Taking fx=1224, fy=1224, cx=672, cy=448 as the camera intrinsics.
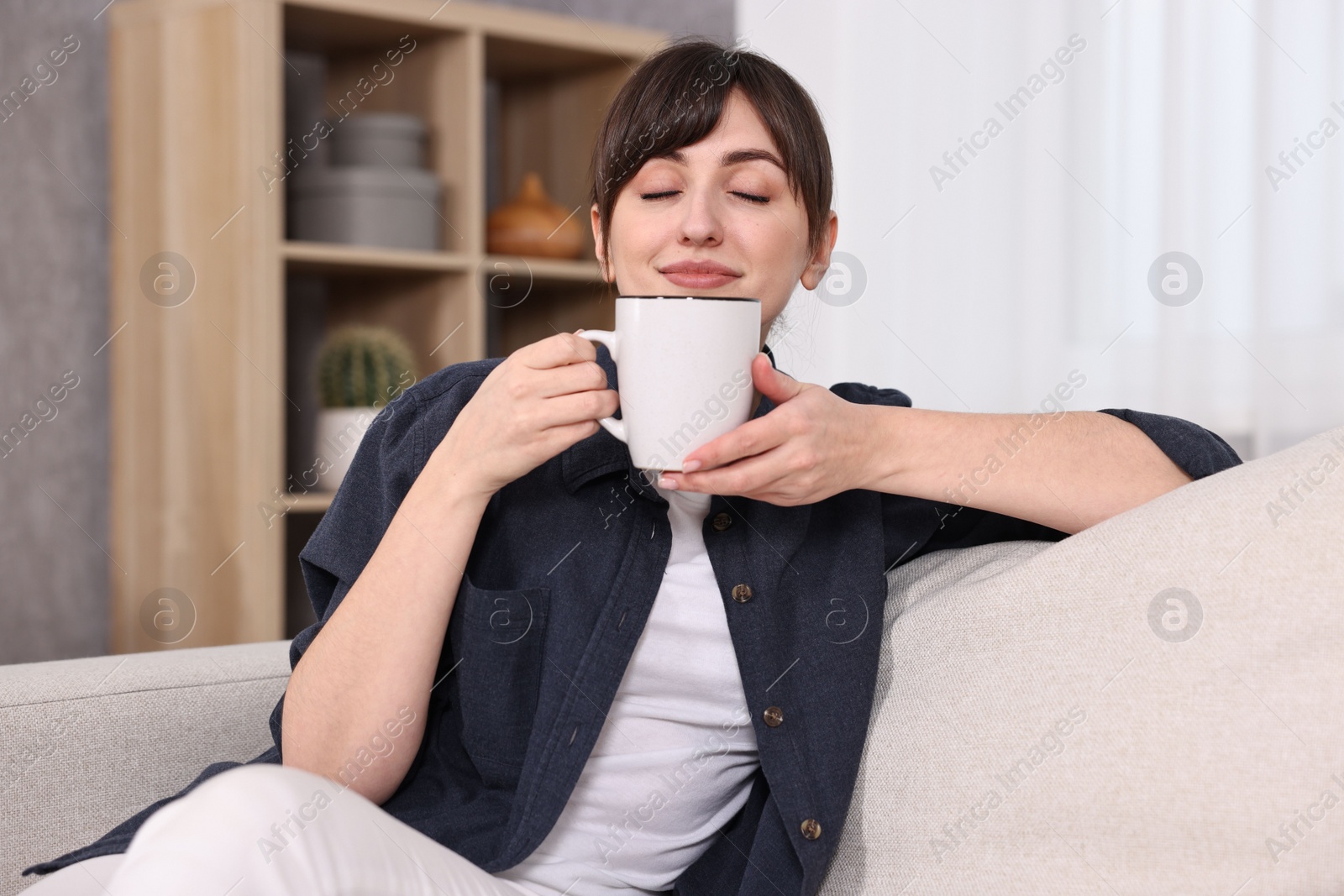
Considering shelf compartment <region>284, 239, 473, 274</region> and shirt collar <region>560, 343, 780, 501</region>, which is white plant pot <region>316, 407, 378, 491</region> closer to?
shelf compartment <region>284, 239, 473, 274</region>

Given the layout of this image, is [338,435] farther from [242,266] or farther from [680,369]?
[680,369]

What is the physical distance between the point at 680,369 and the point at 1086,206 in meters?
1.30

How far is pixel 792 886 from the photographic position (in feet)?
2.96

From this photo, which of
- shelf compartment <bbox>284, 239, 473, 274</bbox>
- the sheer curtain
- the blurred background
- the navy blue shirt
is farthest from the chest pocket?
shelf compartment <bbox>284, 239, 473, 274</bbox>

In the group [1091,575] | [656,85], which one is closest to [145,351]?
[656,85]

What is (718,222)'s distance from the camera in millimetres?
890

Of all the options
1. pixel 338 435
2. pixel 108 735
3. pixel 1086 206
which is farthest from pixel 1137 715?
pixel 338 435

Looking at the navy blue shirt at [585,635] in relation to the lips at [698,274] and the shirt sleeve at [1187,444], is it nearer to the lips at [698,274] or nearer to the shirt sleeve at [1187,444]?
the shirt sleeve at [1187,444]

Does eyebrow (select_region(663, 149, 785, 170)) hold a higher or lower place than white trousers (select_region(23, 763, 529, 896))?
higher

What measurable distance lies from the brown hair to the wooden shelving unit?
121cm

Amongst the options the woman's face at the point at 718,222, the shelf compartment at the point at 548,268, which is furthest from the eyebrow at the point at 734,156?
the shelf compartment at the point at 548,268

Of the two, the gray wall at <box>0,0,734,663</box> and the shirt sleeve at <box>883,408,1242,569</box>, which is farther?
the gray wall at <box>0,0,734,663</box>

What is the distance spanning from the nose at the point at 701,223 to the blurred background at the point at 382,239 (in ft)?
2.87

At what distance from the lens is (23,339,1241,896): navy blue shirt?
0.87m
